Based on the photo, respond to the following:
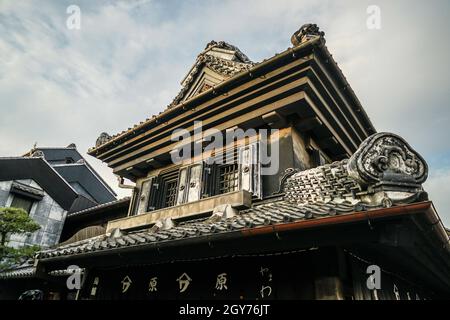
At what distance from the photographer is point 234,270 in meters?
5.25

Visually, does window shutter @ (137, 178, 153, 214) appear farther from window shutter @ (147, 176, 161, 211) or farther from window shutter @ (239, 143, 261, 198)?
window shutter @ (239, 143, 261, 198)

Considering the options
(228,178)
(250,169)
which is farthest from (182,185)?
(250,169)

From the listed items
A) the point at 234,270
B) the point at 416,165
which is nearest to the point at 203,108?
the point at 234,270

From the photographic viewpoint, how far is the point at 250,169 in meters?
7.56

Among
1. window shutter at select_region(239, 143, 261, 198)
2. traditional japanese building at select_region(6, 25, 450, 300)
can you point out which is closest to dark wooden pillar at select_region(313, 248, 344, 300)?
traditional japanese building at select_region(6, 25, 450, 300)

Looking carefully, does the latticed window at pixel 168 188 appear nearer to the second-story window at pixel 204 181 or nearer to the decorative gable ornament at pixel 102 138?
the second-story window at pixel 204 181

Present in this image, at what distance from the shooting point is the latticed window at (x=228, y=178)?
8.24 metres

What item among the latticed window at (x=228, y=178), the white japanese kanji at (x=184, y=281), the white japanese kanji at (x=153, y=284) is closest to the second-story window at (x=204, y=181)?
the latticed window at (x=228, y=178)

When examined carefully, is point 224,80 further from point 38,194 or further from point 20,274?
point 38,194

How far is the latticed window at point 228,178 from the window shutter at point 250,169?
47 centimetres

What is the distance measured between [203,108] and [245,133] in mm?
1463

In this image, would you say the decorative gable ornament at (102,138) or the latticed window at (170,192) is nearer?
the latticed window at (170,192)

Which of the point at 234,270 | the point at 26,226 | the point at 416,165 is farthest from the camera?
the point at 26,226
